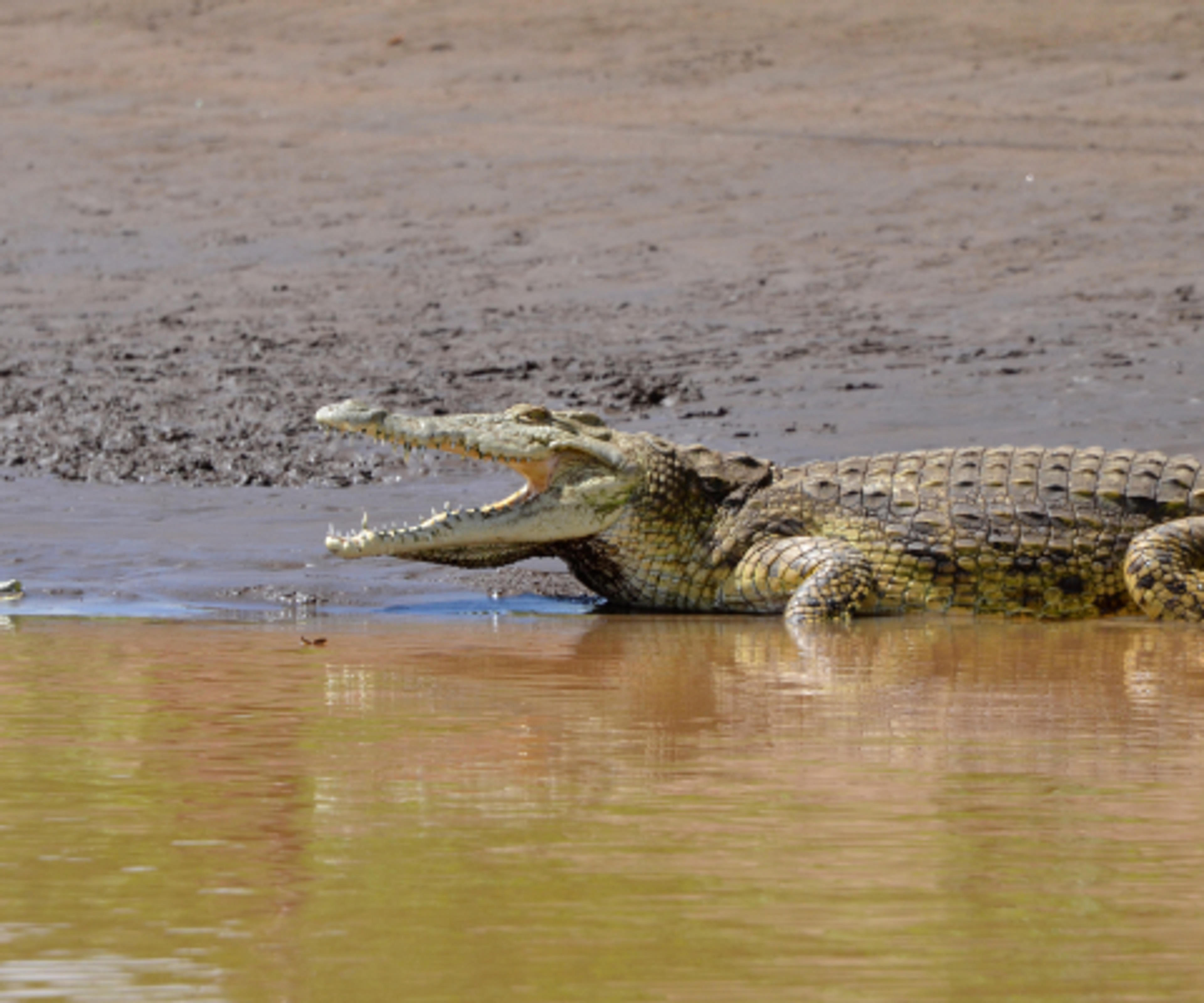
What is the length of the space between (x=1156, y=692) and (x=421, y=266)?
32.7 ft

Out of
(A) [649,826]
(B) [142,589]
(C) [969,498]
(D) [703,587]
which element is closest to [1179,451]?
(C) [969,498]

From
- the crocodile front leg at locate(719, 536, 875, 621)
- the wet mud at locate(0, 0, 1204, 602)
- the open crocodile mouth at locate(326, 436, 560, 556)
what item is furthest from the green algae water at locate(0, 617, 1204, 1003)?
the wet mud at locate(0, 0, 1204, 602)

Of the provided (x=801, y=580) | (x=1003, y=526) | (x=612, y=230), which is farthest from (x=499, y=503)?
(x=612, y=230)

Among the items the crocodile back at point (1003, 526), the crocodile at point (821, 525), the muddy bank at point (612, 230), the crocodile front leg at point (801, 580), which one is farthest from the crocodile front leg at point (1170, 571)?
the muddy bank at point (612, 230)

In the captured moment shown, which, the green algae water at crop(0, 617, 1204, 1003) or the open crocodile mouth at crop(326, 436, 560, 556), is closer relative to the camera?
the green algae water at crop(0, 617, 1204, 1003)

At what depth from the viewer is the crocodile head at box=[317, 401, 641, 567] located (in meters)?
7.25

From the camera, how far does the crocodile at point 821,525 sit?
7.24 m

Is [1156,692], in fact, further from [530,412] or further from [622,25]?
[622,25]

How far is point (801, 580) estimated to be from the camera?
23.6 ft

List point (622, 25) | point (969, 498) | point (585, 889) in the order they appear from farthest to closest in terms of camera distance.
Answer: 1. point (622, 25)
2. point (969, 498)
3. point (585, 889)

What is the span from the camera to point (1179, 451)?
9656 millimetres

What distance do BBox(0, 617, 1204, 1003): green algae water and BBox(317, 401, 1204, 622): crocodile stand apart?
2.12 m

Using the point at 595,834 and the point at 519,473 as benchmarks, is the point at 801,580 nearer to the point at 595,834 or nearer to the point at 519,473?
the point at 519,473

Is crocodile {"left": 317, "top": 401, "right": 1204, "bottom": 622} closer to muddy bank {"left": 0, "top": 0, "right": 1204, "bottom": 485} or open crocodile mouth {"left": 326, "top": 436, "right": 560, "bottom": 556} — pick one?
open crocodile mouth {"left": 326, "top": 436, "right": 560, "bottom": 556}
